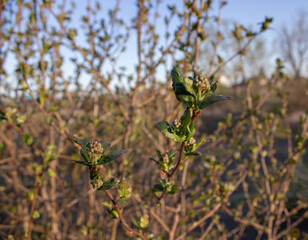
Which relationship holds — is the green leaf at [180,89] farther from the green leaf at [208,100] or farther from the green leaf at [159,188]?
the green leaf at [159,188]

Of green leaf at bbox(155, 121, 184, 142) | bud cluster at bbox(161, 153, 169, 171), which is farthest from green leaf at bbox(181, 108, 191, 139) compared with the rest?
bud cluster at bbox(161, 153, 169, 171)

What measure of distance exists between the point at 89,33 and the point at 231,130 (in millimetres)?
1452

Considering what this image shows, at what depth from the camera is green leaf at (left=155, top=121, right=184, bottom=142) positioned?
63 centimetres

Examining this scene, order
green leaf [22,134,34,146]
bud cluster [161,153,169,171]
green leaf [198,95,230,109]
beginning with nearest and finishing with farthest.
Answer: green leaf [198,95,230,109] < bud cluster [161,153,169,171] < green leaf [22,134,34,146]

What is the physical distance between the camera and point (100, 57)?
6.95 ft

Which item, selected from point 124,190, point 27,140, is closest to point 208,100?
point 124,190

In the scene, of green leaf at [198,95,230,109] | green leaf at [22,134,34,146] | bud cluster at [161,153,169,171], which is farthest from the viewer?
green leaf at [22,134,34,146]

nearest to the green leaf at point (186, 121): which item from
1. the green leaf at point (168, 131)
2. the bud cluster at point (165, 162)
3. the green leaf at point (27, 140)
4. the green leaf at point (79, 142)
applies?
the green leaf at point (168, 131)

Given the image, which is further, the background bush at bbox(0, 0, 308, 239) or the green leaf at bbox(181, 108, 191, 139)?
the background bush at bbox(0, 0, 308, 239)

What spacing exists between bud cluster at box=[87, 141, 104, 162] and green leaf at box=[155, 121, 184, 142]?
0.53 feet

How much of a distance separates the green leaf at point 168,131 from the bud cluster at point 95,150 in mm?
161

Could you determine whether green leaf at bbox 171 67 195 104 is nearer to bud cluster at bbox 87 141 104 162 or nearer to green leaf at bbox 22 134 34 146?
bud cluster at bbox 87 141 104 162

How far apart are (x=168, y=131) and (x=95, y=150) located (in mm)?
197

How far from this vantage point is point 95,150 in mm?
638
